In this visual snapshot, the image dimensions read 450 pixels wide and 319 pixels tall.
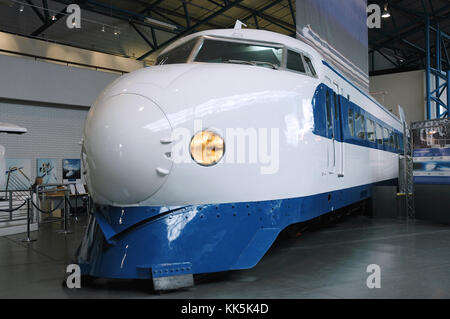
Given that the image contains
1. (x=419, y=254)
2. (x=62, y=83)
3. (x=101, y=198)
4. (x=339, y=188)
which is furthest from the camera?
(x=62, y=83)

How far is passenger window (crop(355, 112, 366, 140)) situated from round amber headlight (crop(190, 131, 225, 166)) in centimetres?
444

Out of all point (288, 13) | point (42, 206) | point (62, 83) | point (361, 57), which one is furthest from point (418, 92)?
point (42, 206)

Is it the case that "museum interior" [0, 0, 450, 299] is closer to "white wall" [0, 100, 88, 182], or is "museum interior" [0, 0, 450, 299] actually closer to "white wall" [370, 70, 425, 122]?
"white wall" [0, 100, 88, 182]

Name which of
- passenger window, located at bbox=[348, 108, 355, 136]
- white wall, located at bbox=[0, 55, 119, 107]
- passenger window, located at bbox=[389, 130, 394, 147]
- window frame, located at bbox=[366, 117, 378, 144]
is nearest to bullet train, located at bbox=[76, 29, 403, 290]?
passenger window, located at bbox=[348, 108, 355, 136]

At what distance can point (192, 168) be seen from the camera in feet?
12.9

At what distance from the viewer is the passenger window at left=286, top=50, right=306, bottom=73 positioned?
505cm

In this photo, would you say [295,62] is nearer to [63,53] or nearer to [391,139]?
[391,139]

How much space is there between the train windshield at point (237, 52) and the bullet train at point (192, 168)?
0.76 feet

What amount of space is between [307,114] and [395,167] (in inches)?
351

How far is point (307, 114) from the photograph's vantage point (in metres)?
4.89

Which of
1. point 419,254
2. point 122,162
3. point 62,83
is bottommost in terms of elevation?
point 419,254

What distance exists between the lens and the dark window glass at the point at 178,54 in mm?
5246

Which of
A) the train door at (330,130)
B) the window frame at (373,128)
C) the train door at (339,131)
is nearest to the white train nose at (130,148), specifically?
the train door at (330,130)

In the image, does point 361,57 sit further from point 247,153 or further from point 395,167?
point 247,153
